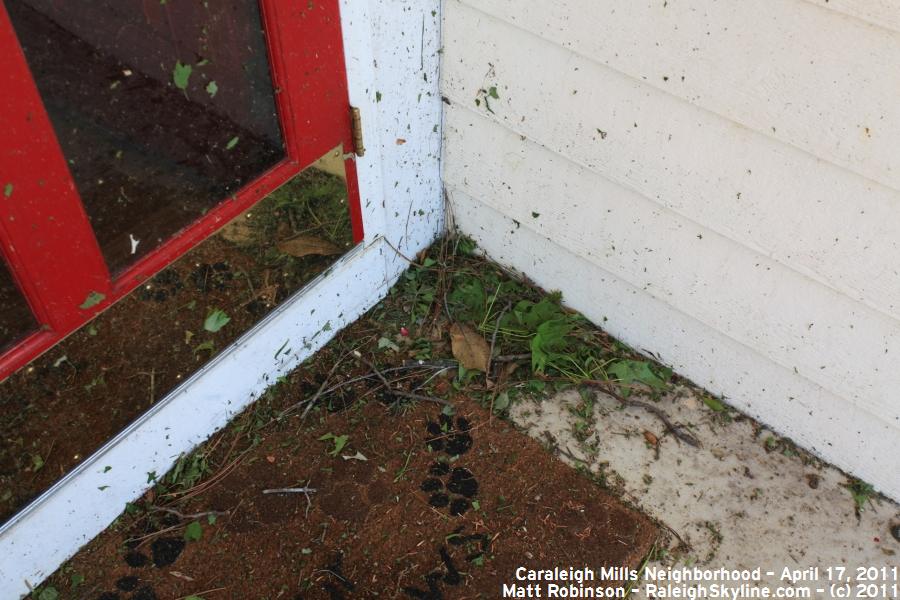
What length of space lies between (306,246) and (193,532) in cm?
80

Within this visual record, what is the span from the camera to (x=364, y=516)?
2.09 m

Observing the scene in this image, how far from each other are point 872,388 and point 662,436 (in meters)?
0.56

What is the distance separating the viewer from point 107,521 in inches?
80.0

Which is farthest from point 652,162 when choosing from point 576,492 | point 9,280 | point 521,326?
point 9,280

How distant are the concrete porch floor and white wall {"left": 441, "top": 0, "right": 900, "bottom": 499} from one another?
0.09 meters

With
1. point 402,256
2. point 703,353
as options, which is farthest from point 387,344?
point 703,353

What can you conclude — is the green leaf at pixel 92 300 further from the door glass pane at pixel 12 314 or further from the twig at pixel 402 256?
the twig at pixel 402 256

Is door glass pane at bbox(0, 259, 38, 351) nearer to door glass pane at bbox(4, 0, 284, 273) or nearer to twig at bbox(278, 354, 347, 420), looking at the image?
door glass pane at bbox(4, 0, 284, 273)

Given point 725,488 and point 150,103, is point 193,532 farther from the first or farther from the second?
point 725,488

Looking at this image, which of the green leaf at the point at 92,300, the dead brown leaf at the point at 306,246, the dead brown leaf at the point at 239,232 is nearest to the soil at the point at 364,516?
the dead brown leaf at the point at 306,246

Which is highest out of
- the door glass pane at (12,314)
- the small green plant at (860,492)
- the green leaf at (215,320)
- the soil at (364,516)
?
the door glass pane at (12,314)

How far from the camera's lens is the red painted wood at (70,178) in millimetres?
1370

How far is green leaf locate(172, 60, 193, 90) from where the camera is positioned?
1.62 metres

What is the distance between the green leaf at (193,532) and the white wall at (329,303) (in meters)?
0.17
